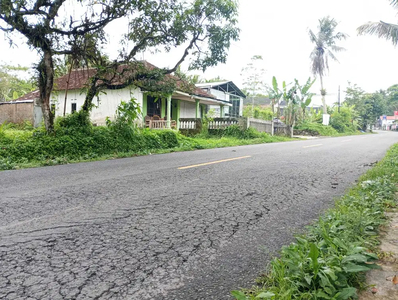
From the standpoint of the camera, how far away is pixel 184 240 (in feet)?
8.48

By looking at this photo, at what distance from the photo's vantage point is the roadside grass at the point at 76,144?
24.7 ft

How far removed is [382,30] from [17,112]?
2071 centimetres

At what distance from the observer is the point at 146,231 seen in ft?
9.06

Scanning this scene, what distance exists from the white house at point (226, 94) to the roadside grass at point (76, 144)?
678 inches

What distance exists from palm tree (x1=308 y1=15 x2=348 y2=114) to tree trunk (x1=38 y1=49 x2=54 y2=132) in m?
32.9

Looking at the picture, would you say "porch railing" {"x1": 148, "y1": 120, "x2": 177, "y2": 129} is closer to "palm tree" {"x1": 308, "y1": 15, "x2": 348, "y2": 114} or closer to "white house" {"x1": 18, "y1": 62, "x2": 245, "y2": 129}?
"white house" {"x1": 18, "y1": 62, "x2": 245, "y2": 129}

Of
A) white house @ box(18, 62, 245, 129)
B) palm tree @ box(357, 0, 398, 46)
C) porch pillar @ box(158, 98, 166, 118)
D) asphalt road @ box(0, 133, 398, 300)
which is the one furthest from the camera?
porch pillar @ box(158, 98, 166, 118)

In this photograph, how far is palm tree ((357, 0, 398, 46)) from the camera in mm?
13591

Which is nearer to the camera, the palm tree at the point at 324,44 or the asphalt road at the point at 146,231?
the asphalt road at the point at 146,231

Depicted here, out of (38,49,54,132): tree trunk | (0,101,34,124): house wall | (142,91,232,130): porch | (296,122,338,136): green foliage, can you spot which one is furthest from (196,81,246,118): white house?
(38,49,54,132): tree trunk

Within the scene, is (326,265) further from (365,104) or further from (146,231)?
(365,104)

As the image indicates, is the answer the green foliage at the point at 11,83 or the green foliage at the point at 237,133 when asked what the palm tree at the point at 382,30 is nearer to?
the green foliage at the point at 237,133

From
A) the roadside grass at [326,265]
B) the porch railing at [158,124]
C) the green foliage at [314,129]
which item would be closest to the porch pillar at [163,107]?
the porch railing at [158,124]

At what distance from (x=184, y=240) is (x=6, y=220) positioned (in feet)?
6.18
